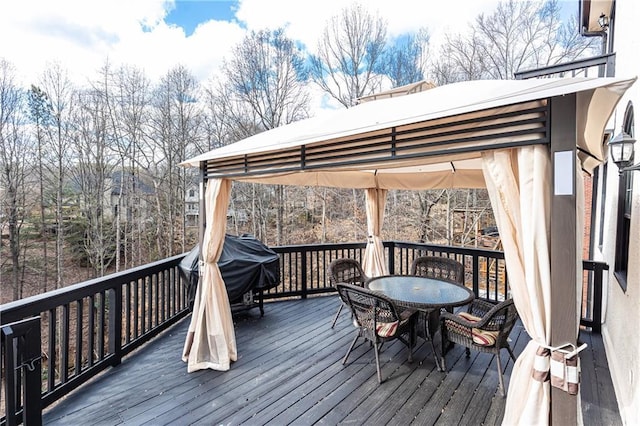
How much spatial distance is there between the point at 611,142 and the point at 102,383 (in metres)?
4.94

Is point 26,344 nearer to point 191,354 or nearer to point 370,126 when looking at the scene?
point 191,354

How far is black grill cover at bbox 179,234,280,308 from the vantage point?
13.0 ft

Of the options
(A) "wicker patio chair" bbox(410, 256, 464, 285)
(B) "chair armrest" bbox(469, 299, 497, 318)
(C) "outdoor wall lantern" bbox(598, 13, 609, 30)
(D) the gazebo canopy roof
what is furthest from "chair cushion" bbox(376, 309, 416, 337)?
(C) "outdoor wall lantern" bbox(598, 13, 609, 30)

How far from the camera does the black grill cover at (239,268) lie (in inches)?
156

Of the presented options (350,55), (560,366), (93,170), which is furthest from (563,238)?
(93,170)

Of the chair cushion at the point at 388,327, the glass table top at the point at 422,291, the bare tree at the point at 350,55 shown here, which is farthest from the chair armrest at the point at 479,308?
the bare tree at the point at 350,55

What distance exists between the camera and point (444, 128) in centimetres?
188

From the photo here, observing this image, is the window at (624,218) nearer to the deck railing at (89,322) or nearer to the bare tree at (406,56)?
the deck railing at (89,322)

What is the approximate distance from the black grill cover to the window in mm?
3837

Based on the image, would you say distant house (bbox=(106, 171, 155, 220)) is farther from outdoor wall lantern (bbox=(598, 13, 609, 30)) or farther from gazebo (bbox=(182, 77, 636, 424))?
outdoor wall lantern (bbox=(598, 13, 609, 30))

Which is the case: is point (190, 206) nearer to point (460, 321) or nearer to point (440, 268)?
point (440, 268)

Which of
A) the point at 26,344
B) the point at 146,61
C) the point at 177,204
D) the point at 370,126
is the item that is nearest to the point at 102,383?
the point at 26,344

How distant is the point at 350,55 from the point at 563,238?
38.0ft

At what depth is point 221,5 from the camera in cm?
635
